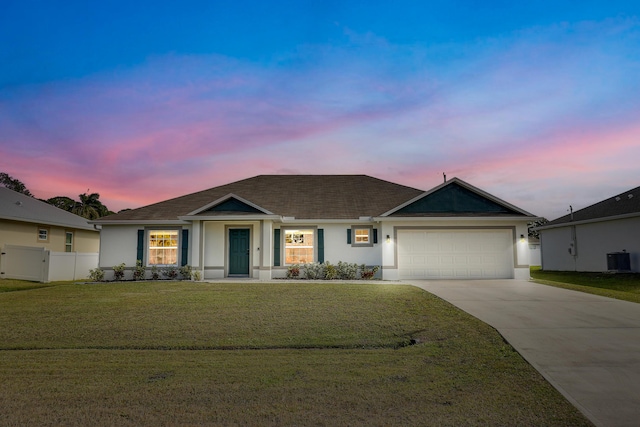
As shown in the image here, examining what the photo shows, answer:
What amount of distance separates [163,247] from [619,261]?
902 inches

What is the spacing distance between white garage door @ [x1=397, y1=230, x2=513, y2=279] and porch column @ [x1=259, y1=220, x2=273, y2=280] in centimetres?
588

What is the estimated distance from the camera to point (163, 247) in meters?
19.1

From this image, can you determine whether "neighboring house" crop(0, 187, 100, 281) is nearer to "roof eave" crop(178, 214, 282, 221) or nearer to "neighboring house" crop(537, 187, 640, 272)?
"roof eave" crop(178, 214, 282, 221)

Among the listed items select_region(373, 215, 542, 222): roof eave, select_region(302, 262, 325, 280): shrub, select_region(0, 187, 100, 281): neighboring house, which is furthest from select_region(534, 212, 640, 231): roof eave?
select_region(0, 187, 100, 281): neighboring house

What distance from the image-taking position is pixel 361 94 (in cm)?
1628

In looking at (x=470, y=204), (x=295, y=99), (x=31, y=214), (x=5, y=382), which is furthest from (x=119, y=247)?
(x=470, y=204)

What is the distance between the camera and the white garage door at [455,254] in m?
18.2

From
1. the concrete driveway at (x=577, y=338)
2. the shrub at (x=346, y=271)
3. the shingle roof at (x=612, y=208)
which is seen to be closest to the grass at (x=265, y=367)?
the concrete driveway at (x=577, y=338)

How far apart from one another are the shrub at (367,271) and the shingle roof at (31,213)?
1568cm

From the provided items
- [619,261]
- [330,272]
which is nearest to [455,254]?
[330,272]

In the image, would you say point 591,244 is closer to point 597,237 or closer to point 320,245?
point 597,237

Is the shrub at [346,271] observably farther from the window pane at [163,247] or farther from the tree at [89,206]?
A: the tree at [89,206]

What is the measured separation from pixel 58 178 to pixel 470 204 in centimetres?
2310

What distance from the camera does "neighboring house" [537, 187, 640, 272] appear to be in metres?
20.5
